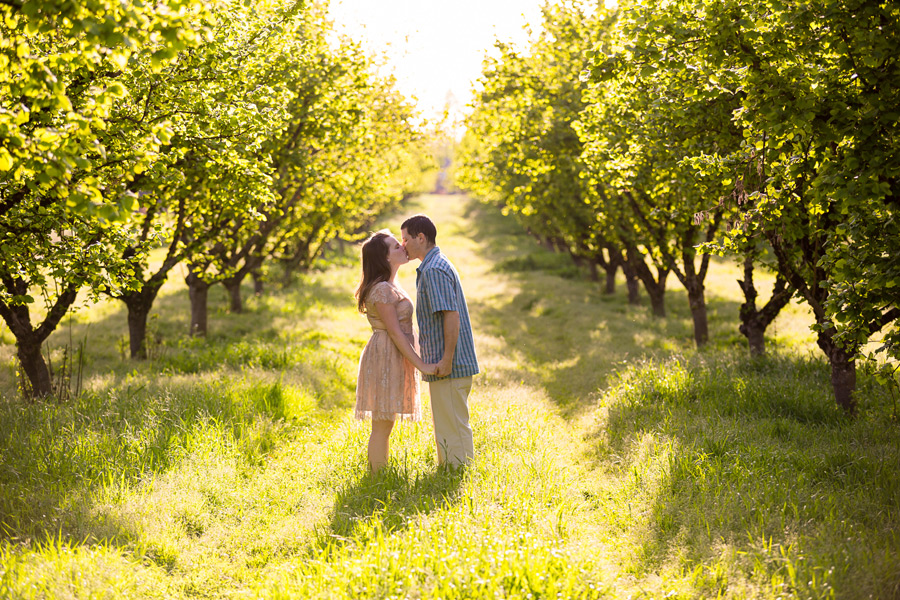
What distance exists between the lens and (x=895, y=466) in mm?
5684

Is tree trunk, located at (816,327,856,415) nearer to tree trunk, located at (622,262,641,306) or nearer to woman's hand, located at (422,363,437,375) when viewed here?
woman's hand, located at (422,363,437,375)

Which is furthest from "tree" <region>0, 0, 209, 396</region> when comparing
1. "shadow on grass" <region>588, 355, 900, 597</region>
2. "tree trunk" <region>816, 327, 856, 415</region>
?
"tree trunk" <region>816, 327, 856, 415</region>

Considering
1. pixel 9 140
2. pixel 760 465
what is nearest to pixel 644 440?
pixel 760 465

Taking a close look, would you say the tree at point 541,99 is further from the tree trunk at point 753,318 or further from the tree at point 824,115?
the tree at point 824,115

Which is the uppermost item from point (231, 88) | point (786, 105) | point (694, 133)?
point (231, 88)

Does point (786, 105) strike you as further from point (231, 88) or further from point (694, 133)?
point (231, 88)

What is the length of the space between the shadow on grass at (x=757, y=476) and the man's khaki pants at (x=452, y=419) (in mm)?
1602

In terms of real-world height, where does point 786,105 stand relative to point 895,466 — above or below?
above

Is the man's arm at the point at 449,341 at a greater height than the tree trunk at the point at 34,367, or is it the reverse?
the man's arm at the point at 449,341

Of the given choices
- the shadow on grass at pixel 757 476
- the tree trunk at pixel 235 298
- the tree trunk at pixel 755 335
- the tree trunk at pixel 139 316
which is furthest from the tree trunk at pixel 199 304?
the tree trunk at pixel 755 335

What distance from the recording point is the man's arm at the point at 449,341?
577cm

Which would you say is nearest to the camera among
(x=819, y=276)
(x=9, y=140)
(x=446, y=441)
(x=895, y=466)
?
(x=9, y=140)

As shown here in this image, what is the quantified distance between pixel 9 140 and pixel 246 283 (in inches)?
964

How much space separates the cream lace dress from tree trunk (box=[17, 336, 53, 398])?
5272mm
